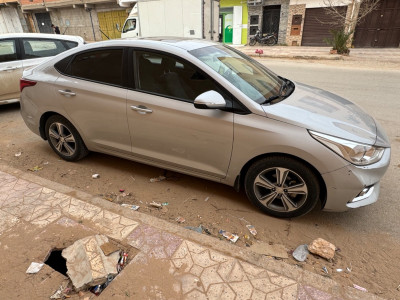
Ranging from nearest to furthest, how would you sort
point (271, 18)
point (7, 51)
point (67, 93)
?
point (67, 93) → point (7, 51) → point (271, 18)

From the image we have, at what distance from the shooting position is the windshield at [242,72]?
9.61 feet

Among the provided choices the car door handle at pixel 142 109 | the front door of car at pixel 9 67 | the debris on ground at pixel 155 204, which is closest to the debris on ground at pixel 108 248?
the debris on ground at pixel 155 204

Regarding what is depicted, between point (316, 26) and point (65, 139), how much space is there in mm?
21137

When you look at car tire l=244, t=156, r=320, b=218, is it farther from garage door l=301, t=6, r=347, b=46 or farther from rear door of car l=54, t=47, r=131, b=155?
garage door l=301, t=6, r=347, b=46

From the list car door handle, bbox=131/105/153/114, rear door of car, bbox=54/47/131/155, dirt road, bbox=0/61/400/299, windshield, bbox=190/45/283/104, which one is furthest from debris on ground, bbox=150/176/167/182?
windshield, bbox=190/45/283/104

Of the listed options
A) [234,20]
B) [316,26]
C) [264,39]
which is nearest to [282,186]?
[316,26]

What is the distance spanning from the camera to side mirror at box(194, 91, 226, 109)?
2621mm

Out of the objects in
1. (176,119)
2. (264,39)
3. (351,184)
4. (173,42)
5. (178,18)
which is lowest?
(264,39)

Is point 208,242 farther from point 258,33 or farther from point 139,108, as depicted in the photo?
point 258,33

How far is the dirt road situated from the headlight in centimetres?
78

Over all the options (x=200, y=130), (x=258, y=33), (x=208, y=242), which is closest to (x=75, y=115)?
(x=200, y=130)

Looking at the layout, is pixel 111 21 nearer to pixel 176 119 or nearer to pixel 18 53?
pixel 18 53

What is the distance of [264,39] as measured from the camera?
21.8 meters

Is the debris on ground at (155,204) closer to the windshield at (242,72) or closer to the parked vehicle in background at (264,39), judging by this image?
the windshield at (242,72)
